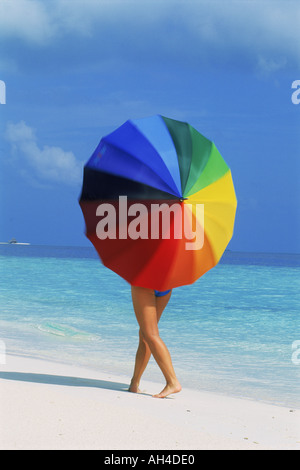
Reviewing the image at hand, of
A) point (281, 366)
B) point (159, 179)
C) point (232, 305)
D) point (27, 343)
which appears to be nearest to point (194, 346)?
point (281, 366)

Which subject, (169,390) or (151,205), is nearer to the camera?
(151,205)

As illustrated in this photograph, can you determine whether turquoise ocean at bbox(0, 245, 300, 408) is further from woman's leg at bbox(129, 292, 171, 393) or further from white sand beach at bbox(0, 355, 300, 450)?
woman's leg at bbox(129, 292, 171, 393)

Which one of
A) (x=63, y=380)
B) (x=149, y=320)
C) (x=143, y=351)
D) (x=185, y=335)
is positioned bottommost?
(x=63, y=380)

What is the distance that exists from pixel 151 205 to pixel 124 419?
1570 millimetres

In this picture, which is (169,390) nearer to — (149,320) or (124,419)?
(149,320)

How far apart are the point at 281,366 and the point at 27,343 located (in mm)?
3613

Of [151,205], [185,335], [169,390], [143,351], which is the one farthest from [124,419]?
[185,335]

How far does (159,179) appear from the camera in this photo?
14.6ft

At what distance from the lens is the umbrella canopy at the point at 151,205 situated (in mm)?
4434

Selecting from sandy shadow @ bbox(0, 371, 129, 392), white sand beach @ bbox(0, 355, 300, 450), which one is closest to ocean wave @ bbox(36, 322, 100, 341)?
sandy shadow @ bbox(0, 371, 129, 392)

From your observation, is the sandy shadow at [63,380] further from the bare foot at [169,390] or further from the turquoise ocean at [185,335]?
the turquoise ocean at [185,335]

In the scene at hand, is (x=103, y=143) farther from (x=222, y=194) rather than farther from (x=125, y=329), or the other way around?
(x=125, y=329)

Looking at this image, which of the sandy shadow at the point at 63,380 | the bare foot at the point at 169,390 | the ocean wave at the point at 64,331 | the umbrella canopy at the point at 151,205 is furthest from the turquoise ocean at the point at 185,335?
the umbrella canopy at the point at 151,205

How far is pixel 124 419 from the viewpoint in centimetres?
386
